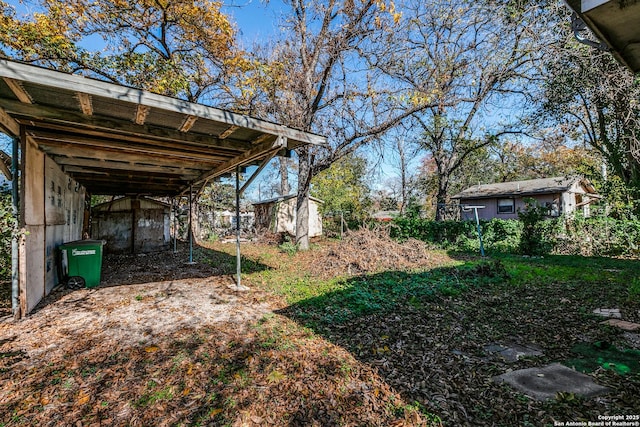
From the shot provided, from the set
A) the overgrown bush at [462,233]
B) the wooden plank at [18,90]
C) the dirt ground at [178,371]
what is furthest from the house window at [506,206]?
the wooden plank at [18,90]

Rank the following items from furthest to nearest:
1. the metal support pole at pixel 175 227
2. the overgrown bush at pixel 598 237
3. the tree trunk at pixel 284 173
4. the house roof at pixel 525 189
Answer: the house roof at pixel 525 189 < the tree trunk at pixel 284 173 < the metal support pole at pixel 175 227 < the overgrown bush at pixel 598 237

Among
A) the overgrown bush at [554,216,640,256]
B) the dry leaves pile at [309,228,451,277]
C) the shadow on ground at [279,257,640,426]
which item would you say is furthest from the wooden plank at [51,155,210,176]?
the overgrown bush at [554,216,640,256]

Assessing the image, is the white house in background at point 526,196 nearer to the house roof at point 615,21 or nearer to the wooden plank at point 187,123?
the house roof at point 615,21

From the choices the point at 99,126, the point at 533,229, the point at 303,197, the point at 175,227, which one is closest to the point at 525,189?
the point at 533,229

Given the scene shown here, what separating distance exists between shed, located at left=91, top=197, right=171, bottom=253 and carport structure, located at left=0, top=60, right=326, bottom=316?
465 centimetres

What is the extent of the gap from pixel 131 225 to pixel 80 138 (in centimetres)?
761

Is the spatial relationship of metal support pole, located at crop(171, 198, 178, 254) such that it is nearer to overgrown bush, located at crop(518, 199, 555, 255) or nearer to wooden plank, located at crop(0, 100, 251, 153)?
wooden plank, located at crop(0, 100, 251, 153)

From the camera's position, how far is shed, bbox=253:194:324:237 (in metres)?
17.2

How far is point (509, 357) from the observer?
293 centimetres

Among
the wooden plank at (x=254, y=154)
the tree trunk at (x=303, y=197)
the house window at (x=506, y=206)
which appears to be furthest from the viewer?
the house window at (x=506, y=206)

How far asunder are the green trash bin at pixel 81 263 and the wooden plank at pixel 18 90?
314 centimetres

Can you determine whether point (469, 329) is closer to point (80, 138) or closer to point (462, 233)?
point (80, 138)

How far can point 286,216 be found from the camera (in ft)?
57.7

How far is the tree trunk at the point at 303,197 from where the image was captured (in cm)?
1050
